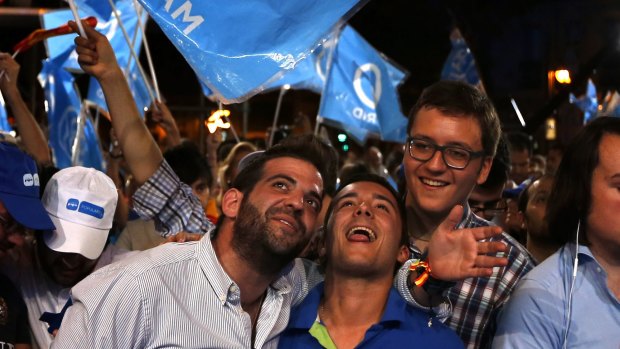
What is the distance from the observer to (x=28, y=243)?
13.0 ft

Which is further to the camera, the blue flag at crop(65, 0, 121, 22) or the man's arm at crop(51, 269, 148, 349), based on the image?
the blue flag at crop(65, 0, 121, 22)

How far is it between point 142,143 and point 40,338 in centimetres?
98

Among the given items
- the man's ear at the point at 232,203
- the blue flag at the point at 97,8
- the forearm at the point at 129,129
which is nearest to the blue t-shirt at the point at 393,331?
the man's ear at the point at 232,203

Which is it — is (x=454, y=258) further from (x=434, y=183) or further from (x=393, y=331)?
(x=434, y=183)

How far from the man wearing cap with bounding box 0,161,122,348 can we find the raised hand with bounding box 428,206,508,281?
148 cm

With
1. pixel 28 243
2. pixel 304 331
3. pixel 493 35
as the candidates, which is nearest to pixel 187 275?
pixel 304 331

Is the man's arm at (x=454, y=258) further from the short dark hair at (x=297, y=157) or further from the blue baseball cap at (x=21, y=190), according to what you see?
the blue baseball cap at (x=21, y=190)

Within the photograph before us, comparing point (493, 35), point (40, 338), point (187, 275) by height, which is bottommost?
point (493, 35)

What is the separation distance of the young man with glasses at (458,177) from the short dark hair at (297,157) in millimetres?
454

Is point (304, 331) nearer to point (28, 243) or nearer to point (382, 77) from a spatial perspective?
point (28, 243)

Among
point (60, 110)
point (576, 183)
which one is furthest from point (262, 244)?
point (60, 110)

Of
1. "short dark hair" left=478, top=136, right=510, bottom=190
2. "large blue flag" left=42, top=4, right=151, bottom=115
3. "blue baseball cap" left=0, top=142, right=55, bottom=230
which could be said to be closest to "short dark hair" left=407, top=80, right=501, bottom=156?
"short dark hair" left=478, top=136, right=510, bottom=190

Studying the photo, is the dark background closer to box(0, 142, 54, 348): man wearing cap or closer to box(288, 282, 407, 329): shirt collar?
box(0, 142, 54, 348): man wearing cap

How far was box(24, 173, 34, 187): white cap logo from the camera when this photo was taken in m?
3.68
